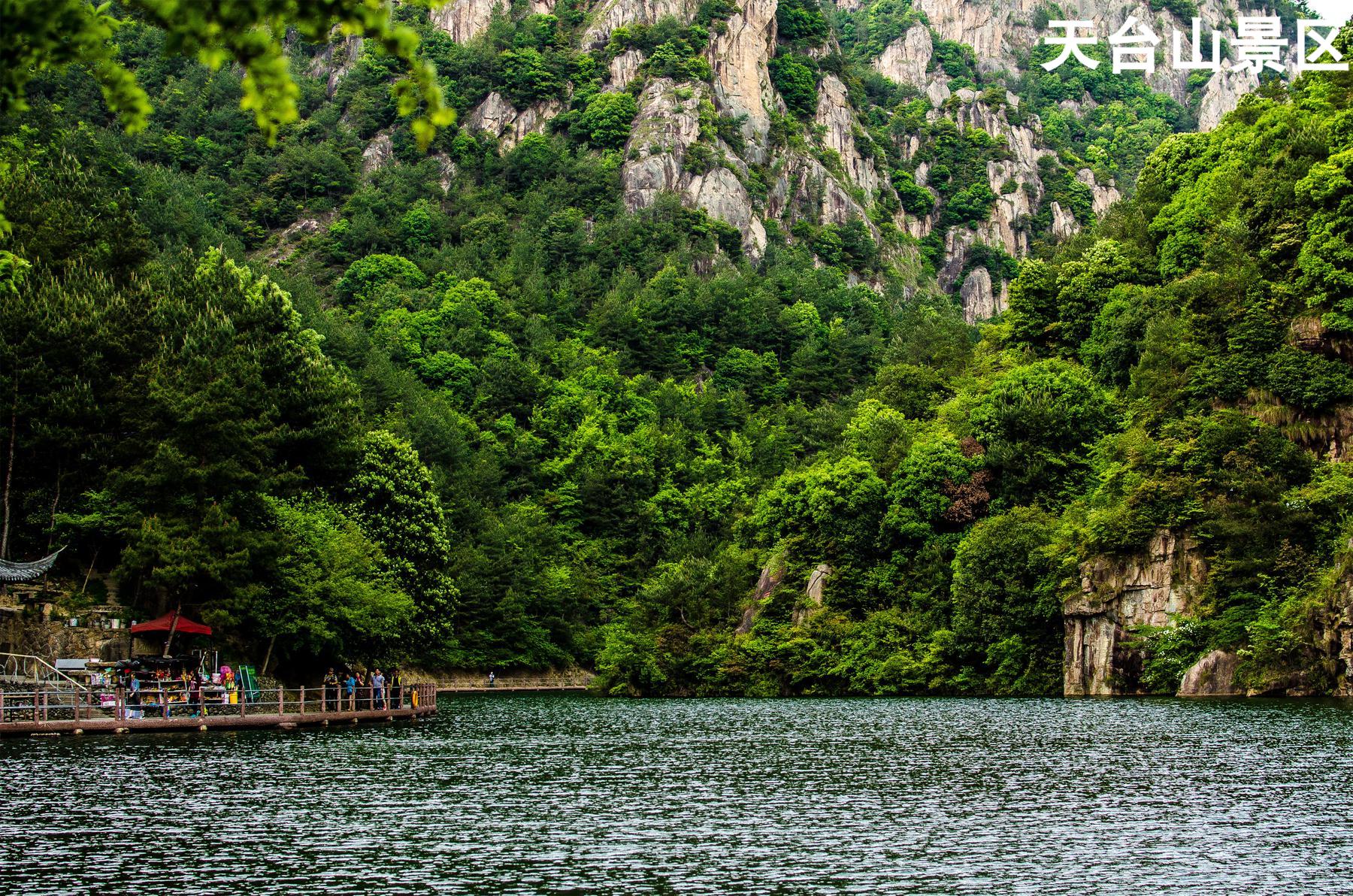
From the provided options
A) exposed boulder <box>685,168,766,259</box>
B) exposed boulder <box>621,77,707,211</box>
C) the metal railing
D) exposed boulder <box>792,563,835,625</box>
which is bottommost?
the metal railing

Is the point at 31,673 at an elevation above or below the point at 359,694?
above

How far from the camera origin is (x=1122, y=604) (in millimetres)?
73000

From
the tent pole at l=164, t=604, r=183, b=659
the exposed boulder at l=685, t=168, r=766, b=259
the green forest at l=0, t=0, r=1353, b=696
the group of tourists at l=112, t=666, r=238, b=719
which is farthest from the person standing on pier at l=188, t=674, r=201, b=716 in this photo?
the exposed boulder at l=685, t=168, r=766, b=259

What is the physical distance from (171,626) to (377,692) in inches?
463

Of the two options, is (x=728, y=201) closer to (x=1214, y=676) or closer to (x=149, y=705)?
(x=1214, y=676)

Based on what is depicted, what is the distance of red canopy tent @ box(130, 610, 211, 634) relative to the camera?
55875 mm

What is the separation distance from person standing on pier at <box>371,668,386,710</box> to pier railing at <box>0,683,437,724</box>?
258mm

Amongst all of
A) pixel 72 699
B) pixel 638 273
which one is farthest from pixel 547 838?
pixel 638 273

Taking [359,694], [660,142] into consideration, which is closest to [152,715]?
[359,694]

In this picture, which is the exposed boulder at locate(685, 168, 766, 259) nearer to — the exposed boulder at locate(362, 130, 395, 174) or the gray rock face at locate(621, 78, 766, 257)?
the gray rock face at locate(621, 78, 766, 257)

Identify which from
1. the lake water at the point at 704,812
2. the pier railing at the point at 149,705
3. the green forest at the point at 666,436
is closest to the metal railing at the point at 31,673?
the pier railing at the point at 149,705

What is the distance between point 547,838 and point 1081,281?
83389 mm

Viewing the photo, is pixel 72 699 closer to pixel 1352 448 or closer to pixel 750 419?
pixel 1352 448

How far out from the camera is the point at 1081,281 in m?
100
